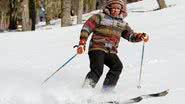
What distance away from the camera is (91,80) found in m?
7.74

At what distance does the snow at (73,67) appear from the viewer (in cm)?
764

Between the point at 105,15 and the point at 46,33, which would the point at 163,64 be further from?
the point at 46,33

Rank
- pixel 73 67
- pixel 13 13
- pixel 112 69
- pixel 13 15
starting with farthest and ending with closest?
pixel 13 15
pixel 13 13
pixel 73 67
pixel 112 69

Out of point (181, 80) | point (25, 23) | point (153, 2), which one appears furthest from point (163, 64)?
point (153, 2)

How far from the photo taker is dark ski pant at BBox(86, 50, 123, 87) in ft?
25.4

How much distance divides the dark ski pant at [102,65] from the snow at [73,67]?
21 cm

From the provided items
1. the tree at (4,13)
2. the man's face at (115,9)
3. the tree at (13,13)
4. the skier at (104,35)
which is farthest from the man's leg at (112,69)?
the tree at (4,13)

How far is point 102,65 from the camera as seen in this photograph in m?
7.77

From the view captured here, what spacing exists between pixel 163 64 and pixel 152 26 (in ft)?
29.4

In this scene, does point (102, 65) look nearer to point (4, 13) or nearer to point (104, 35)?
point (104, 35)

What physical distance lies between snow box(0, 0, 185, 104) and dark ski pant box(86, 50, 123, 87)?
0.21 metres

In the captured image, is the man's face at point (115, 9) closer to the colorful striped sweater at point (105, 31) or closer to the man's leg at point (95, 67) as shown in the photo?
the colorful striped sweater at point (105, 31)

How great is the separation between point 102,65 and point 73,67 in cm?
391

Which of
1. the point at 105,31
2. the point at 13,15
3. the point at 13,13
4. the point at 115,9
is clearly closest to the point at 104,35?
the point at 105,31
